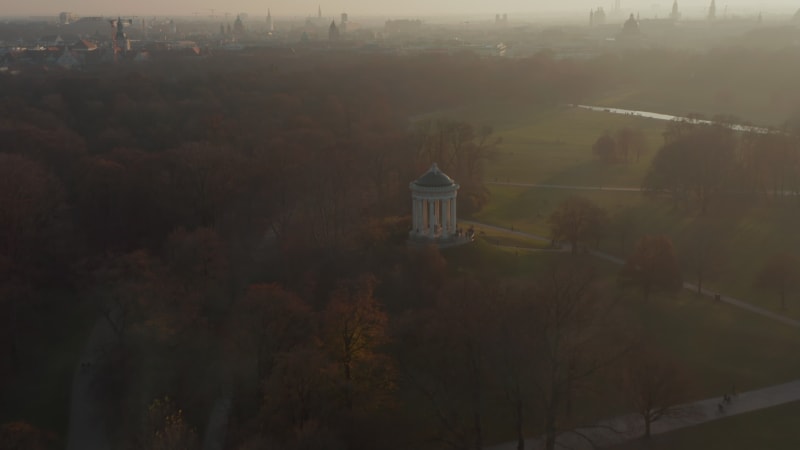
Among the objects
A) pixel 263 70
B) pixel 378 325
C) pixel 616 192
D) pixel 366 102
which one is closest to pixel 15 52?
pixel 263 70

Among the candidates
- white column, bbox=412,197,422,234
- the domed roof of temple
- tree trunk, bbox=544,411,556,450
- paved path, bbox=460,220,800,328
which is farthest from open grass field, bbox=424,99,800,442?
the domed roof of temple

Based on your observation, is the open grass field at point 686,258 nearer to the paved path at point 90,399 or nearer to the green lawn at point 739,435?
the green lawn at point 739,435

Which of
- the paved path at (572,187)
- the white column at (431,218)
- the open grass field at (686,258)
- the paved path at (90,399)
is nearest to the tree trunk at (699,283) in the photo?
the open grass field at (686,258)

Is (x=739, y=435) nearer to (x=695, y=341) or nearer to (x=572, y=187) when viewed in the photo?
(x=695, y=341)

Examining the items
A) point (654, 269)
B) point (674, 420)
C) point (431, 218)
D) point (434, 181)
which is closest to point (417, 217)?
point (431, 218)

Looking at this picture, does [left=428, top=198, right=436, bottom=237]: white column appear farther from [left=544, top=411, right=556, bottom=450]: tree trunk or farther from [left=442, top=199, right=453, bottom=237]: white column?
[left=544, top=411, right=556, bottom=450]: tree trunk

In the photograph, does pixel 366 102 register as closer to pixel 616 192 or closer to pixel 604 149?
pixel 604 149
